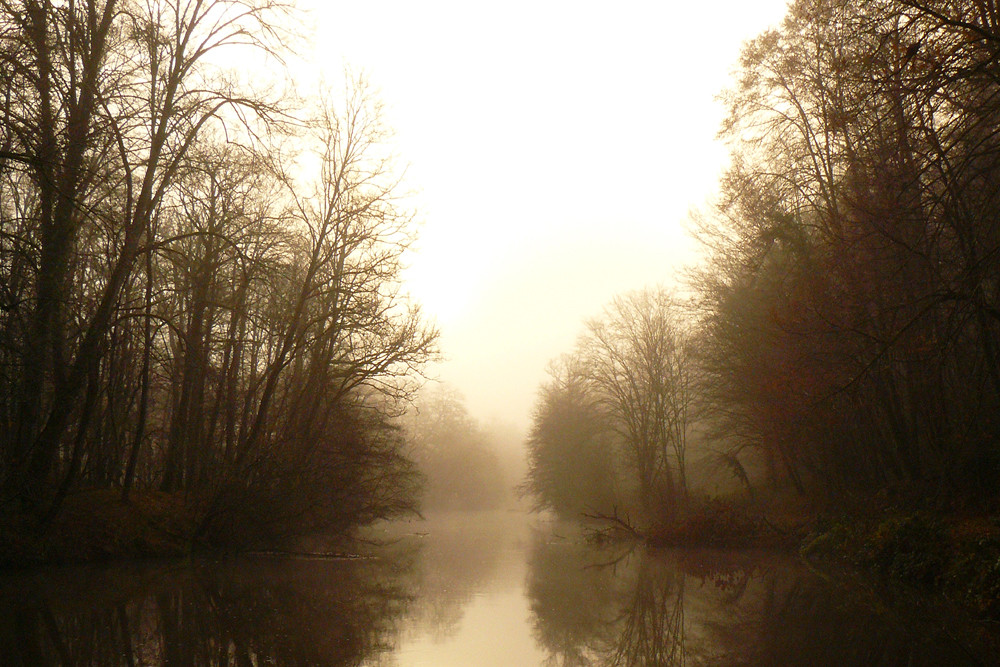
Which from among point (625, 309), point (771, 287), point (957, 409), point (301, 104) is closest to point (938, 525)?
point (957, 409)

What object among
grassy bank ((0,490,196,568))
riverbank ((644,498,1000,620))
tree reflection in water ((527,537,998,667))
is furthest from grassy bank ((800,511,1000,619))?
grassy bank ((0,490,196,568))

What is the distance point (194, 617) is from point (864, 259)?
1339cm

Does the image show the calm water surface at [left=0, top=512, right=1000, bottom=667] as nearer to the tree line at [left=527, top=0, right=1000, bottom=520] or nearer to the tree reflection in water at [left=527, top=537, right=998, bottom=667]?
the tree reflection in water at [left=527, top=537, right=998, bottom=667]

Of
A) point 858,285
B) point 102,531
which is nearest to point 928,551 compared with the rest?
point 858,285

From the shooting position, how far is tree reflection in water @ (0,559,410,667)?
6.84 meters

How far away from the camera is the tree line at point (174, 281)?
1146cm

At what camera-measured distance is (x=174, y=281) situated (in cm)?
1662

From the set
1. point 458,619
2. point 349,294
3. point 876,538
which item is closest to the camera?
point 458,619

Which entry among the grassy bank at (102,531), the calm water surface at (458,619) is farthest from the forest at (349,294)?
the calm water surface at (458,619)

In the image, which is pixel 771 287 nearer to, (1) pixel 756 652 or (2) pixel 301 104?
(2) pixel 301 104

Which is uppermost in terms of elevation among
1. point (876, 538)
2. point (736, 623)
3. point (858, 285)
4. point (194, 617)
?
point (858, 285)

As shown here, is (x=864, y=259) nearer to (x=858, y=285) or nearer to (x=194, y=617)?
(x=858, y=285)

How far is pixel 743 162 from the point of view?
2320cm

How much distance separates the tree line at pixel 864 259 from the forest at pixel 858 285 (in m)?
0.07
